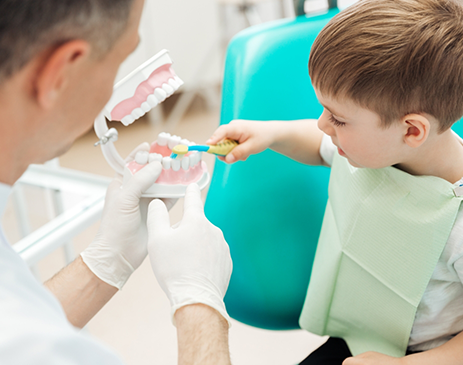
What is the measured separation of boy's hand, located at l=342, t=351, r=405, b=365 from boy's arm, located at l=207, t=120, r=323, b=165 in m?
0.37

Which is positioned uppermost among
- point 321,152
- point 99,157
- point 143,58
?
point 321,152

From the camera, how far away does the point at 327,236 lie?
92 cm

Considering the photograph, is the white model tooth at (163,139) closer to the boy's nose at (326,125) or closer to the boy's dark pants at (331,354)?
the boy's nose at (326,125)

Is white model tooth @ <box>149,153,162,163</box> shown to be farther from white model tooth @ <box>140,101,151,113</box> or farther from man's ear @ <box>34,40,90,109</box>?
man's ear @ <box>34,40,90,109</box>

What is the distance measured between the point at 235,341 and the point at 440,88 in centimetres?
113

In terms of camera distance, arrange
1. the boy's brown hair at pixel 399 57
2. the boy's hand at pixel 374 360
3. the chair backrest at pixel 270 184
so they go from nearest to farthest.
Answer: the boy's brown hair at pixel 399 57 → the boy's hand at pixel 374 360 → the chair backrest at pixel 270 184

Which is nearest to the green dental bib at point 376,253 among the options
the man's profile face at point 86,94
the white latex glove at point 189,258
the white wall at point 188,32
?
the white latex glove at point 189,258

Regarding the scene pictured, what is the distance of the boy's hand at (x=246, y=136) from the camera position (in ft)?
2.89

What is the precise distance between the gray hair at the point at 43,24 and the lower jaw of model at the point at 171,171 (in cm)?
36

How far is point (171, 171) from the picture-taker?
2.84 ft

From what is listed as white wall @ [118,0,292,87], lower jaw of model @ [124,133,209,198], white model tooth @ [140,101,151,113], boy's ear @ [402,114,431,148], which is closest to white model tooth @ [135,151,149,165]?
lower jaw of model @ [124,133,209,198]

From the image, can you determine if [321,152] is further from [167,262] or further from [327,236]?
[167,262]

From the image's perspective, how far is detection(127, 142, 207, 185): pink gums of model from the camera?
0.87m

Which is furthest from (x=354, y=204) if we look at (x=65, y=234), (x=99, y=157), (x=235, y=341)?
(x=99, y=157)
